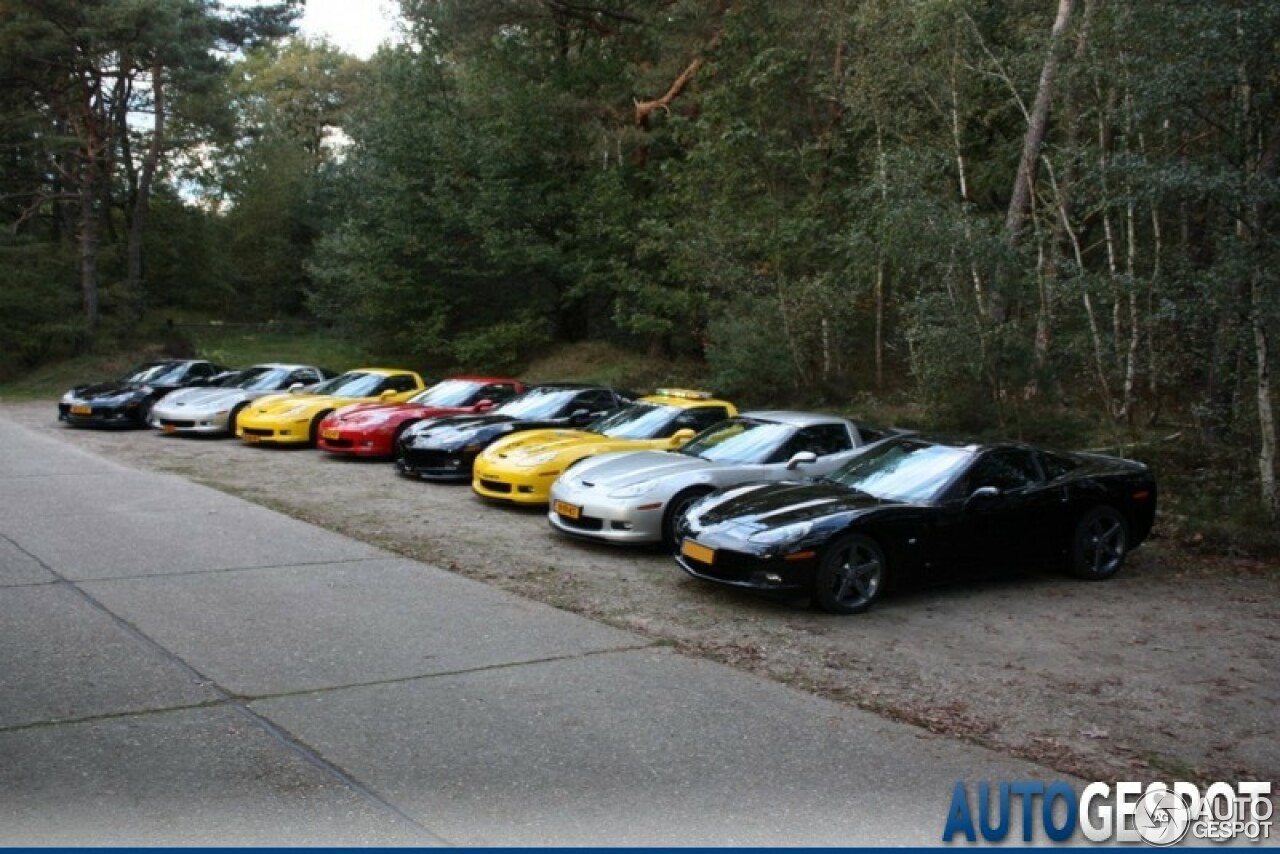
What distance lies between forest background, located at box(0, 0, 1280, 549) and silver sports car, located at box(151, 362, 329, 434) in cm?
826

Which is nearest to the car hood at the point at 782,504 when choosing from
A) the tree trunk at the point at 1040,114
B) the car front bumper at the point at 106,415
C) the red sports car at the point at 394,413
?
the tree trunk at the point at 1040,114

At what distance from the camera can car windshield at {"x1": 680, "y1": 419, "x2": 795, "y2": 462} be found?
35.1 ft

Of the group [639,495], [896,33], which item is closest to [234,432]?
[639,495]

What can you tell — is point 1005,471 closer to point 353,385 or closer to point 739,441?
point 739,441

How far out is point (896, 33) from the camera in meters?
17.9

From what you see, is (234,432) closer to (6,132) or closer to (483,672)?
(483,672)

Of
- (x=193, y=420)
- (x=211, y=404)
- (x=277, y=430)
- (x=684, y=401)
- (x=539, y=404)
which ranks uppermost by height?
(x=684, y=401)

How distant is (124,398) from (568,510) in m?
13.0

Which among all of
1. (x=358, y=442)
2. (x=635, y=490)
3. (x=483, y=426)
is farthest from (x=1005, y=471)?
(x=358, y=442)

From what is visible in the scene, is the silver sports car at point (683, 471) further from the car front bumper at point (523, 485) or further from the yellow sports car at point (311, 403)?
the yellow sports car at point (311, 403)

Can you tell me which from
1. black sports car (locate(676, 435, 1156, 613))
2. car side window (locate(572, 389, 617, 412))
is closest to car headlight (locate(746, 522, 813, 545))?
black sports car (locate(676, 435, 1156, 613))

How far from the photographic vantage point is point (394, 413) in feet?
52.7

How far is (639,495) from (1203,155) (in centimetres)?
713

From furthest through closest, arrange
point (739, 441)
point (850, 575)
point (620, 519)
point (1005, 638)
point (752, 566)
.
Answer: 1. point (739, 441)
2. point (620, 519)
3. point (850, 575)
4. point (752, 566)
5. point (1005, 638)
